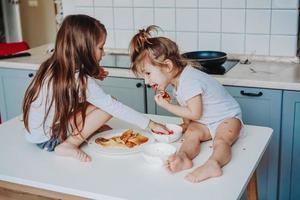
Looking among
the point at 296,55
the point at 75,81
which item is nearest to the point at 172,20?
the point at 296,55

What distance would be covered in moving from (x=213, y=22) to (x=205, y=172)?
1572mm

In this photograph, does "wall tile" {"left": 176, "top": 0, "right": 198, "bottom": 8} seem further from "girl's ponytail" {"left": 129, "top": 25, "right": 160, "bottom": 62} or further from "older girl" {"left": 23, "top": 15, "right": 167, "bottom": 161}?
"older girl" {"left": 23, "top": 15, "right": 167, "bottom": 161}

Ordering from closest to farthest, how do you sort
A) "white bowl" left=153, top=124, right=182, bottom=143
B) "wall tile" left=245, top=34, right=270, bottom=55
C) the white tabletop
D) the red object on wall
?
the white tabletop → "white bowl" left=153, top=124, right=182, bottom=143 → "wall tile" left=245, top=34, right=270, bottom=55 → the red object on wall

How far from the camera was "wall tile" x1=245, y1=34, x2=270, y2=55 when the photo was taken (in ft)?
8.91

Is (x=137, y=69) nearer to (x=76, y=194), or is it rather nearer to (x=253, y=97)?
(x=76, y=194)

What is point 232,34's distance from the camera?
2787mm

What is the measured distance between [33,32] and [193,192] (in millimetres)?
4795

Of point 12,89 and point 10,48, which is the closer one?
point 12,89

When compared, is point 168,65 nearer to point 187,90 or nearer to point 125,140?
point 187,90

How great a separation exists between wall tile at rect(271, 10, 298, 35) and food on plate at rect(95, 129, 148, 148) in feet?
4.30

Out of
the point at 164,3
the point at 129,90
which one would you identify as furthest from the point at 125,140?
the point at 164,3

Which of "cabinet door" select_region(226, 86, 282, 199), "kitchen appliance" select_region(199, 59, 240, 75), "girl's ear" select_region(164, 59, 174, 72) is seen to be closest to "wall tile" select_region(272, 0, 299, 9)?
"kitchen appliance" select_region(199, 59, 240, 75)

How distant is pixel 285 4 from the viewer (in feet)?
8.55

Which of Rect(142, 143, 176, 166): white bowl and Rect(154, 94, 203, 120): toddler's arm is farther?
Rect(154, 94, 203, 120): toddler's arm
